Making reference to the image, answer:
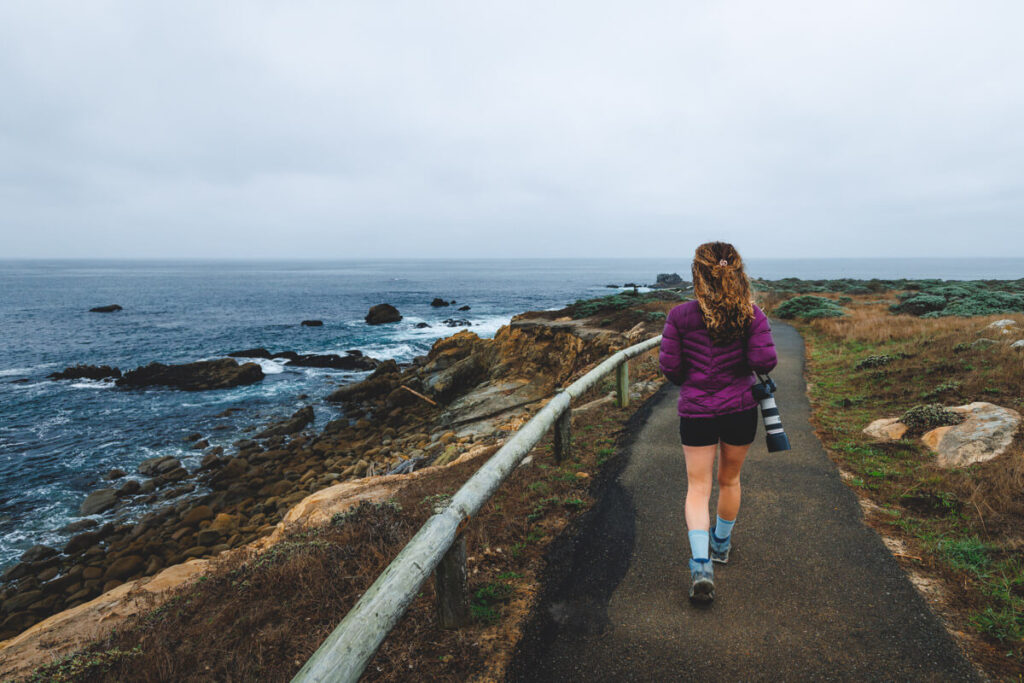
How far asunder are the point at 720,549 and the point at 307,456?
1413 cm

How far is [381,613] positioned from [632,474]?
3.66m

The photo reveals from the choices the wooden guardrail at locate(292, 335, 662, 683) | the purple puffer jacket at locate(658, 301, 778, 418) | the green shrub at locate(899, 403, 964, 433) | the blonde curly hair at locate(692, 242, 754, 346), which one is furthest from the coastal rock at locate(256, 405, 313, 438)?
the green shrub at locate(899, 403, 964, 433)

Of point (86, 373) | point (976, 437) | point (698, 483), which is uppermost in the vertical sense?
point (698, 483)

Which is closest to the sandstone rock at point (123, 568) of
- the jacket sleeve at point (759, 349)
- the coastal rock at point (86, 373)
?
the jacket sleeve at point (759, 349)

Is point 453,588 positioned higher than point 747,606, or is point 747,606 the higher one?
point 453,588

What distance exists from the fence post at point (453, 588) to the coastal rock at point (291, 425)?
16393 millimetres

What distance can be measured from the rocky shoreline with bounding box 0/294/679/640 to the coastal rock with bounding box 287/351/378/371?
6.56 meters

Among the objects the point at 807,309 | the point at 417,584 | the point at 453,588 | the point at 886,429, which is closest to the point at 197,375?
the point at 453,588

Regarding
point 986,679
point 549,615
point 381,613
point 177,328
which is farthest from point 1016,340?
point 177,328

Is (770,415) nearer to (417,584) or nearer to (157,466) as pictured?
(417,584)

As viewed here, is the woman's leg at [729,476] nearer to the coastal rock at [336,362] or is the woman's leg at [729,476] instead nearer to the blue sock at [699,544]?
the blue sock at [699,544]

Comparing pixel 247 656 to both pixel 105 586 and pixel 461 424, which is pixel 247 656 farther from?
pixel 461 424

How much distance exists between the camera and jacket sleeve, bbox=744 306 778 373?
2812 mm

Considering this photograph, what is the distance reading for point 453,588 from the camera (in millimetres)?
2793
